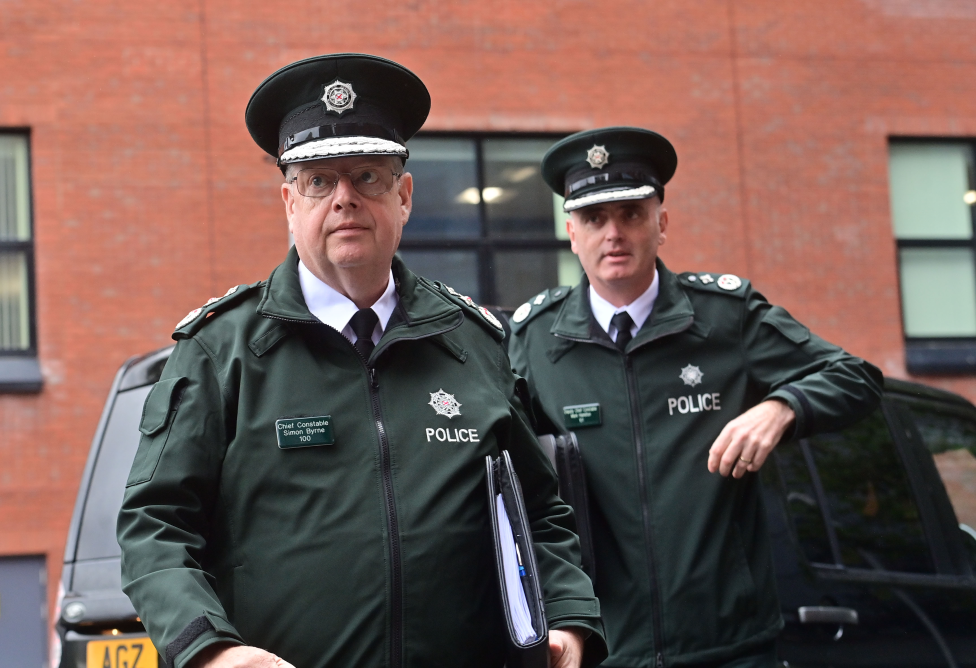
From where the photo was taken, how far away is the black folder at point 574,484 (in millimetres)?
3148

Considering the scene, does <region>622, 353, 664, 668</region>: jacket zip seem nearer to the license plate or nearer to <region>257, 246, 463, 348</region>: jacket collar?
<region>257, 246, 463, 348</region>: jacket collar

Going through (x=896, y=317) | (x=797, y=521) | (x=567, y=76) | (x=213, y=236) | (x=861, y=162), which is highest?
(x=567, y=76)

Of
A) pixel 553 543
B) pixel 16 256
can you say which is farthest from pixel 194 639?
pixel 16 256

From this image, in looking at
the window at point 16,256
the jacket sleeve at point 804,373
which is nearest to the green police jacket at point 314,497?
the jacket sleeve at point 804,373

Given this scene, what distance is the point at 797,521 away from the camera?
3988mm

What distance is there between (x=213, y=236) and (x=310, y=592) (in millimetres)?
7344

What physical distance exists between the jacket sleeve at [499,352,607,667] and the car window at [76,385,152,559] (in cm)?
172

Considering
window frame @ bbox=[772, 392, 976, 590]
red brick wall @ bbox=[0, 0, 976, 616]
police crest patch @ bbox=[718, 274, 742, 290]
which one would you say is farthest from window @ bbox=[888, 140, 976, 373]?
police crest patch @ bbox=[718, 274, 742, 290]

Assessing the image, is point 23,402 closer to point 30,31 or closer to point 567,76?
point 30,31

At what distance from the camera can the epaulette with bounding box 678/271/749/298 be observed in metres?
3.44

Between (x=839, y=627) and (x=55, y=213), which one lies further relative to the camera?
(x=55, y=213)

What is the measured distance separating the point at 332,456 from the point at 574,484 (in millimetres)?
1167

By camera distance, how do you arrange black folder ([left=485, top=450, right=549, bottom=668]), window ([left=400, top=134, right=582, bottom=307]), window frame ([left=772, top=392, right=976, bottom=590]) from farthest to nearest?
window ([left=400, top=134, right=582, bottom=307])
window frame ([left=772, top=392, right=976, bottom=590])
black folder ([left=485, top=450, right=549, bottom=668])

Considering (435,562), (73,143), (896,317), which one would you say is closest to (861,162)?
(896,317)
